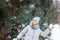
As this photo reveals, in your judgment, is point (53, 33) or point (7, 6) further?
point (53, 33)

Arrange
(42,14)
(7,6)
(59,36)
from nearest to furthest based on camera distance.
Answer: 1. (7,6)
2. (42,14)
3. (59,36)

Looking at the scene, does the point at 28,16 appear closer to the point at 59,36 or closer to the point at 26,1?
the point at 26,1

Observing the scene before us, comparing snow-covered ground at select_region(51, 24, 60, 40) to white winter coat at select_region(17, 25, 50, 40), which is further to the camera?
snow-covered ground at select_region(51, 24, 60, 40)

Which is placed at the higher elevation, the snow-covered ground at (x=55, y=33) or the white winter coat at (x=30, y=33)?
the snow-covered ground at (x=55, y=33)

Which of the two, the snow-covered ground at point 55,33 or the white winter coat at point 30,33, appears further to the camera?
the snow-covered ground at point 55,33

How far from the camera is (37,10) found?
85cm

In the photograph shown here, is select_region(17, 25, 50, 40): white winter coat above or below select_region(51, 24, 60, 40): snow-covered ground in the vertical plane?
below

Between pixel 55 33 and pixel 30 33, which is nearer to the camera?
pixel 30 33

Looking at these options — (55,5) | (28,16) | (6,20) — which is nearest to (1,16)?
(6,20)

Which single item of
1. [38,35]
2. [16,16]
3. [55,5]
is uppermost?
[55,5]

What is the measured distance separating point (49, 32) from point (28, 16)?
0.49ft

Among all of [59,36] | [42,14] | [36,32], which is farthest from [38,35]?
[59,36]

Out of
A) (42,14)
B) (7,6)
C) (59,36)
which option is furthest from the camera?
(59,36)

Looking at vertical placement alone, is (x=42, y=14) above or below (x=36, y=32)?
above
